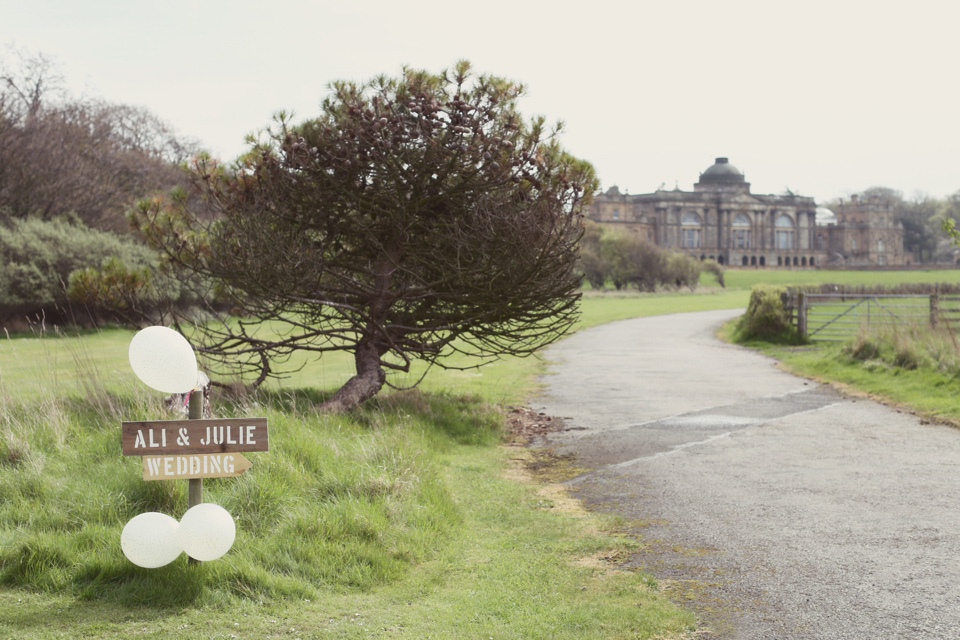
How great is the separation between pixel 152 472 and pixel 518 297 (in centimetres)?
677

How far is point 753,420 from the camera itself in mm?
13969

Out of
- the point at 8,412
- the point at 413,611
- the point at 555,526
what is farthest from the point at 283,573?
the point at 8,412

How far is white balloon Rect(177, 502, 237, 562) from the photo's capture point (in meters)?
5.61

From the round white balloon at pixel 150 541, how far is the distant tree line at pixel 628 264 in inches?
2708

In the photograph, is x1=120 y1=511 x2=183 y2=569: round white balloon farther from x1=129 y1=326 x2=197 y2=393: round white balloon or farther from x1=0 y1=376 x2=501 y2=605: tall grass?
x1=129 y1=326 x2=197 y2=393: round white balloon

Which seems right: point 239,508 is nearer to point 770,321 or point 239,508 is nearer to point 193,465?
point 193,465

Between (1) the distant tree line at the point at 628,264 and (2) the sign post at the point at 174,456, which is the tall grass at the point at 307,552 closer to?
(2) the sign post at the point at 174,456

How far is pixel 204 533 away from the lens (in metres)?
5.62

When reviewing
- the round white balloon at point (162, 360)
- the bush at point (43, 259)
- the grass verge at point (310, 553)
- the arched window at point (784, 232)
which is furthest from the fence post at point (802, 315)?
the arched window at point (784, 232)

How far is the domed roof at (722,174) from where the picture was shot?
151750mm

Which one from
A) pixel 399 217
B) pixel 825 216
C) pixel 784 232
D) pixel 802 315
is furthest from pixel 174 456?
pixel 825 216

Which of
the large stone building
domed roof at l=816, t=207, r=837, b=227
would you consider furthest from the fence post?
domed roof at l=816, t=207, r=837, b=227

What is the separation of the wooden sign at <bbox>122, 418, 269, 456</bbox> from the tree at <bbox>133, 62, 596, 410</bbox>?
5538 millimetres

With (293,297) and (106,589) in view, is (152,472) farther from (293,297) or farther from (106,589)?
(293,297)
